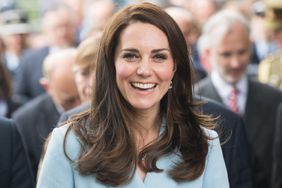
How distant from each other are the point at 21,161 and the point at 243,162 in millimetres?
1314

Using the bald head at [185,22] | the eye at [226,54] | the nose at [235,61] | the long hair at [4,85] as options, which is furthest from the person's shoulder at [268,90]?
the long hair at [4,85]

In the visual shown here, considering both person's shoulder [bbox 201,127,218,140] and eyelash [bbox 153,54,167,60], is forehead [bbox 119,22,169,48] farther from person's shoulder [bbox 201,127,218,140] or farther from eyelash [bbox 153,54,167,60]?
person's shoulder [bbox 201,127,218,140]

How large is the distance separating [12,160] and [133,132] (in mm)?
1036

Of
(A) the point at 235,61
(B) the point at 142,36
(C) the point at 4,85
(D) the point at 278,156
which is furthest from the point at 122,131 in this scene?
(C) the point at 4,85

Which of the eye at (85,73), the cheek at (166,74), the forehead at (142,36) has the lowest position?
the eye at (85,73)

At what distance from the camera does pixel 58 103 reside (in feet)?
24.4

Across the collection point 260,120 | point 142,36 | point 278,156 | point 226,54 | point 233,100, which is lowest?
point 278,156

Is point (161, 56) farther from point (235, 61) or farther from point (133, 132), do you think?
point (235, 61)

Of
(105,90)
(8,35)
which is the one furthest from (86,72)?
(8,35)

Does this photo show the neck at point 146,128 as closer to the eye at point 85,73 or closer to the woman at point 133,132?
the woman at point 133,132

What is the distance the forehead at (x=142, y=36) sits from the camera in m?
4.62

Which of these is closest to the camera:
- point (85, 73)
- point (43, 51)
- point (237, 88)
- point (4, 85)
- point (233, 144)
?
point (233, 144)

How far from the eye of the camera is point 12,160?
552 cm

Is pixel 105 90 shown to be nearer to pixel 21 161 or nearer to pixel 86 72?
pixel 21 161
